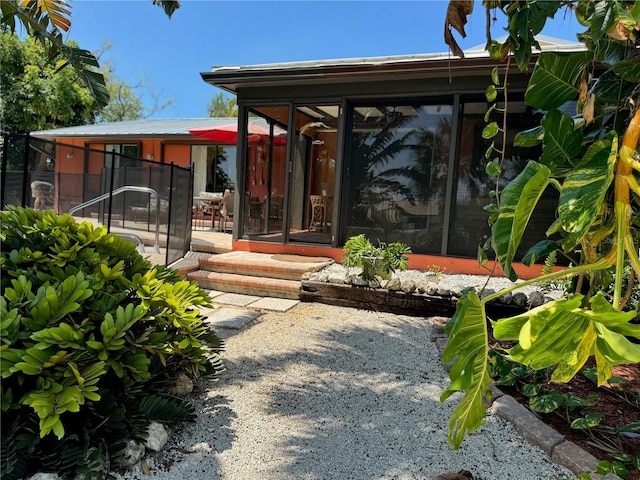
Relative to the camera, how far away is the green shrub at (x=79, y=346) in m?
1.73

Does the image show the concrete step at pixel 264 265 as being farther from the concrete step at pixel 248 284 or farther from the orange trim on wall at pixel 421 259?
the orange trim on wall at pixel 421 259

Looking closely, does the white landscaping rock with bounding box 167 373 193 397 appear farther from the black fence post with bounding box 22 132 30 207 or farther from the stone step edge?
the stone step edge

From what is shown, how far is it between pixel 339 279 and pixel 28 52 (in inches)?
662

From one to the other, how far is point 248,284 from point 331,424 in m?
3.30

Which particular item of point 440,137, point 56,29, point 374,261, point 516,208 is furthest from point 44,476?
point 440,137

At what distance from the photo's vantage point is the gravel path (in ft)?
6.58

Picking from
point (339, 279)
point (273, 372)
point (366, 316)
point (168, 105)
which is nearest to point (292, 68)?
point (339, 279)

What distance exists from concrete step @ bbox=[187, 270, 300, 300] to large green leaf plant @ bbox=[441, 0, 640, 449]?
3646 mm

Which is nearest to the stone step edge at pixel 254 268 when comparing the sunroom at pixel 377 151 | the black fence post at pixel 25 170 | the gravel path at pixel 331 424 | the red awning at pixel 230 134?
the sunroom at pixel 377 151

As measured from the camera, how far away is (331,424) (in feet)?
7.98

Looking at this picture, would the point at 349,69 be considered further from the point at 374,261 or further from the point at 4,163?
the point at 4,163

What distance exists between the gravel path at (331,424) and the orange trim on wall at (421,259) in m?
2.25

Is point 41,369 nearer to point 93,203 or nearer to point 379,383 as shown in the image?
point 379,383

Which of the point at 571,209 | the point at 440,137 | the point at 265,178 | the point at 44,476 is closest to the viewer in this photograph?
the point at 571,209
